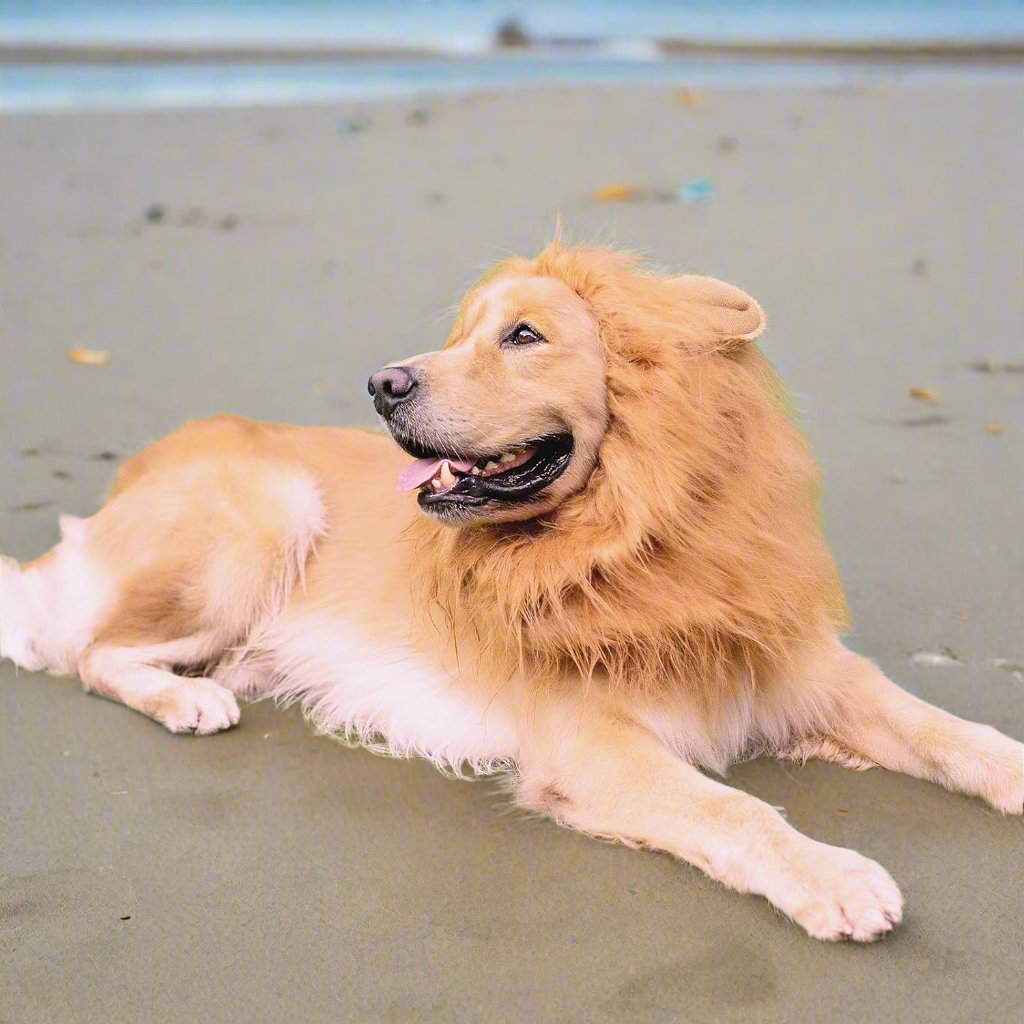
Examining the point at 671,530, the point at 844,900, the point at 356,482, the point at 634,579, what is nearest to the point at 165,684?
the point at 356,482

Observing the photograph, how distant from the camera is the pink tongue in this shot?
9.02 feet

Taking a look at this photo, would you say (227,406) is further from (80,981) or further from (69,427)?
(80,981)

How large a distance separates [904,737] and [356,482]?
1667mm

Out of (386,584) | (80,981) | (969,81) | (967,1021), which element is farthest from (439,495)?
(969,81)

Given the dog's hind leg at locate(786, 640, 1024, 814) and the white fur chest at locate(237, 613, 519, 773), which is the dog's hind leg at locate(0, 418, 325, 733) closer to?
the white fur chest at locate(237, 613, 519, 773)

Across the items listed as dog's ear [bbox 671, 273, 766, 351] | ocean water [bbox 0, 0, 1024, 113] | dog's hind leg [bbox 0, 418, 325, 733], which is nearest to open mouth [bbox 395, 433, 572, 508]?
dog's ear [bbox 671, 273, 766, 351]

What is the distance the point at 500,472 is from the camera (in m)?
2.72

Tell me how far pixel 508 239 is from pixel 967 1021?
580 centimetres

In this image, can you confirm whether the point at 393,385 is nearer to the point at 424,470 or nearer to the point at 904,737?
the point at 424,470

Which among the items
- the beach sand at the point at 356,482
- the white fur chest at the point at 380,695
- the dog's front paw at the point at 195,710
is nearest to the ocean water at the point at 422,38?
the beach sand at the point at 356,482

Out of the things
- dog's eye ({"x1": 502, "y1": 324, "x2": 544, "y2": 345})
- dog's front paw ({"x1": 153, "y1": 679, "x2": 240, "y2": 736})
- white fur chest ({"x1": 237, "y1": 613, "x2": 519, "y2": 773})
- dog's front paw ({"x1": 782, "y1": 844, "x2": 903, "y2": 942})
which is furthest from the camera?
dog's front paw ({"x1": 153, "y1": 679, "x2": 240, "y2": 736})

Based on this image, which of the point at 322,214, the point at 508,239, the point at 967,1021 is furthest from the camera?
the point at 322,214

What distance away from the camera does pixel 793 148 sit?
8781 mm

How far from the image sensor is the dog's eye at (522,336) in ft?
9.05
